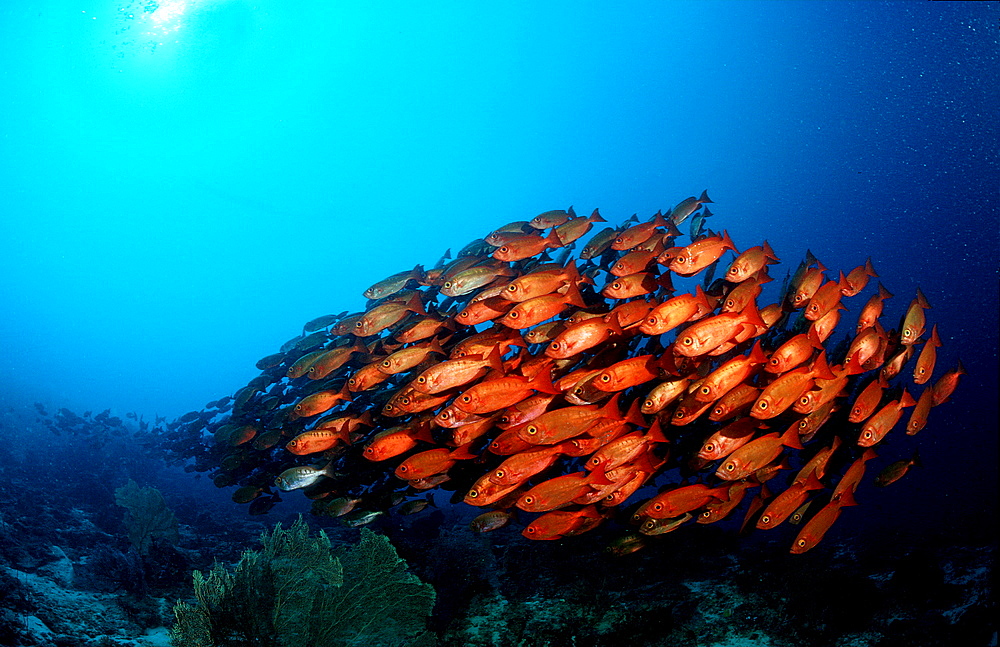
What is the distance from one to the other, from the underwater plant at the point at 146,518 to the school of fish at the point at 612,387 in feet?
12.8

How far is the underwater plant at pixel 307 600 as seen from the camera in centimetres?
418

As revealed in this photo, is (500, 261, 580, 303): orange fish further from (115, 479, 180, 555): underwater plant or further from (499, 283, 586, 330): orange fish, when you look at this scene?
(115, 479, 180, 555): underwater plant

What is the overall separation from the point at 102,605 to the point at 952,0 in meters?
42.0

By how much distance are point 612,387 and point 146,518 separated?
8.40 m

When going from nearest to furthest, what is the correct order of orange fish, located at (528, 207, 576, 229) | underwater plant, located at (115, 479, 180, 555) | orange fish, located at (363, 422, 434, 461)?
orange fish, located at (363, 422, 434, 461) → orange fish, located at (528, 207, 576, 229) → underwater plant, located at (115, 479, 180, 555)

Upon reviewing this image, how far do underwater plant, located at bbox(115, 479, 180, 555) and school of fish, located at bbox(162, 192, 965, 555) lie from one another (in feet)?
12.8

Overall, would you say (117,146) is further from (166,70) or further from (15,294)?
(15,294)

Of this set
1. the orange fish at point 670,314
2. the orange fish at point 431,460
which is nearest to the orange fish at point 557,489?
the orange fish at point 431,460

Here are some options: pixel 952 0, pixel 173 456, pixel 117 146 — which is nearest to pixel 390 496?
pixel 173 456

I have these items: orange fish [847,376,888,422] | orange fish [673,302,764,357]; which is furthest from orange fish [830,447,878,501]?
orange fish [673,302,764,357]

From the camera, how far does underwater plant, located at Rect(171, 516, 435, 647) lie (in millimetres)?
4184

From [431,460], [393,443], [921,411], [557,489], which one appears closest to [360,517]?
[393,443]

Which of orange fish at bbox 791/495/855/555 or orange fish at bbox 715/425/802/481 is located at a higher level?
orange fish at bbox 715/425/802/481

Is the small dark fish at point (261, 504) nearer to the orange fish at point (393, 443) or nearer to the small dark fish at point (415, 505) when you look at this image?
the small dark fish at point (415, 505)
